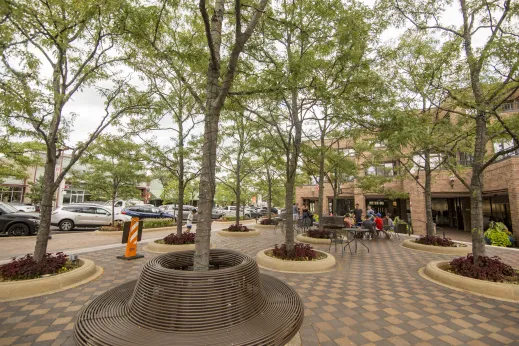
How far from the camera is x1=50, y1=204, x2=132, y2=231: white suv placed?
1507cm

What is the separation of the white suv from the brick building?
15846 mm

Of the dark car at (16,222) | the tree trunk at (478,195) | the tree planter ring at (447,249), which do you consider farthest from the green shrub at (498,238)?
the dark car at (16,222)

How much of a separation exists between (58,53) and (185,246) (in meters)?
6.67

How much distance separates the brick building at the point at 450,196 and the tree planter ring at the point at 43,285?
12313 millimetres

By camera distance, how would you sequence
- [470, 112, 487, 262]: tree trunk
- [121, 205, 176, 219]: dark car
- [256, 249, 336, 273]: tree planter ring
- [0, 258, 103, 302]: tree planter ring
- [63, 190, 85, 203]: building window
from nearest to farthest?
[0, 258, 103, 302]: tree planter ring, [470, 112, 487, 262]: tree trunk, [256, 249, 336, 273]: tree planter ring, [121, 205, 176, 219]: dark car, [63, 190, 85, 203]: building window

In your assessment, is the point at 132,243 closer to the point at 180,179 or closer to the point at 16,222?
the point at 180,179

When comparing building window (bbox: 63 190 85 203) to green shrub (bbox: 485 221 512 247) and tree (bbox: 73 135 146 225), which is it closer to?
tree (bbox: 73 135 146 225)

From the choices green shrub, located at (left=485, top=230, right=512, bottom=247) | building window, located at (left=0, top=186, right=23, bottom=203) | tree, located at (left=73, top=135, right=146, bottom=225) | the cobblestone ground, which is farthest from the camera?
building window, located at (left=0, top=186, right=23, bottom=203)

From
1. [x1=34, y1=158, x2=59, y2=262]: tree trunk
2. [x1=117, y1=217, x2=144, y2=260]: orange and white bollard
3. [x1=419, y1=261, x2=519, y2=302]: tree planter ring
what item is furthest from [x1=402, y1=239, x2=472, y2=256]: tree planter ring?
[x1=34, y1=158, x2=59, y2=262]: tree trunk

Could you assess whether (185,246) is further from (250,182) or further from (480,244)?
(250,182)

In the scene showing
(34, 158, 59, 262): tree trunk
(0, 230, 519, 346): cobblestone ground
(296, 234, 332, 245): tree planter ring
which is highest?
(34, 158, 59, 262): tree trunk

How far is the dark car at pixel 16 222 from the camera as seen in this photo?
450 inches

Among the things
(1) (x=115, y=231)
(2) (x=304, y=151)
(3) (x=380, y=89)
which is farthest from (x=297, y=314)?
(1) (x=115, y=231)

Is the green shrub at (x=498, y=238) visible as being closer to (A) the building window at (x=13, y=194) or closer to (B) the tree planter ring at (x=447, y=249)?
(B) the tree planter ring at (x=447, y=249)
